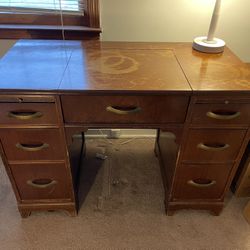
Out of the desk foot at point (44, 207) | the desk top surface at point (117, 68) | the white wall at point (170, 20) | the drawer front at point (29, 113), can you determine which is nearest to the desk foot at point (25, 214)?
the desk foot at point (44, 207)

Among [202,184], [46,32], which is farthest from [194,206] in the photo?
[46,32]

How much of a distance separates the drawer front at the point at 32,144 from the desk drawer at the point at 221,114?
59 cm

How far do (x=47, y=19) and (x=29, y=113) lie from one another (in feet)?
2.45

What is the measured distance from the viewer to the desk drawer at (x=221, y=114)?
943 mm

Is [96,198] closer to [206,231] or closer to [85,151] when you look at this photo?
[85,151]

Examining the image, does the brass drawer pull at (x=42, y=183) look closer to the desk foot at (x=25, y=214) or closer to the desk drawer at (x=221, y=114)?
the desk foot at (x=25, y=214)

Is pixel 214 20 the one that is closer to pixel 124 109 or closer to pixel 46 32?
pixel 124 109

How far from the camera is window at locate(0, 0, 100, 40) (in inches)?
53.5

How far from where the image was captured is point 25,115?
932mm

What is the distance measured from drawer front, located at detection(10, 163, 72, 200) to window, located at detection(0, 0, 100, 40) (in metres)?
0.79

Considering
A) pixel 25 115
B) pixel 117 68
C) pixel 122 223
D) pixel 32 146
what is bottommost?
pixel 122 223

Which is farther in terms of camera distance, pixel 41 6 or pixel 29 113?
pixel 41 6

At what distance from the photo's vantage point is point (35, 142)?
1035 mm

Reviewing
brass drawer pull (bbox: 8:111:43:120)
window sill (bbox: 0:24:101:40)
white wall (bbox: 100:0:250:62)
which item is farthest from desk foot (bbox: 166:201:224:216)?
window sill (bbox: 0:24:101:40)
